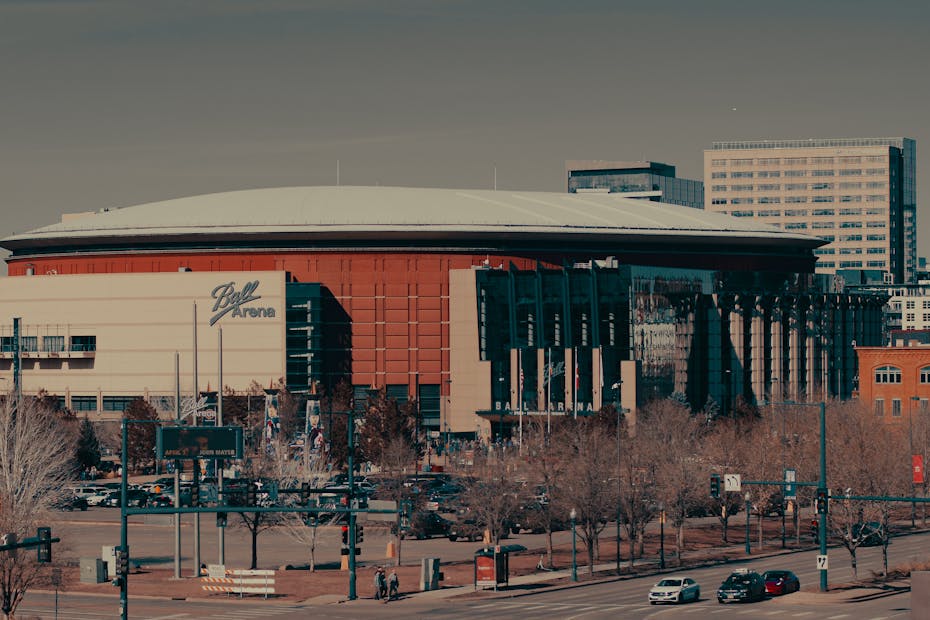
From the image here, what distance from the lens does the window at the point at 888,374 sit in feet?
583

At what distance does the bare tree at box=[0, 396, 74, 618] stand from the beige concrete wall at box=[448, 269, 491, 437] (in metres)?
69.0

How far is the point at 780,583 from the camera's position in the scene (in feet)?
286

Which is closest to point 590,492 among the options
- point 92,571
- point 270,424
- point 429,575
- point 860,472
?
point 429,575

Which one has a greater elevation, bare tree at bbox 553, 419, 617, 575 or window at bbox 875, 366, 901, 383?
window at bbox 875, 366, 901, 383

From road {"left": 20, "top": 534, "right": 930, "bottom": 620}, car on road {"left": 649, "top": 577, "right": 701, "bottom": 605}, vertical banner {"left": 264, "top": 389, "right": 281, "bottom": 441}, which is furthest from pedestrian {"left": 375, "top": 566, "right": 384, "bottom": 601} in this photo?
vertical banner {"left": 264, "top": 389, "right": 281, "bottom": 441}

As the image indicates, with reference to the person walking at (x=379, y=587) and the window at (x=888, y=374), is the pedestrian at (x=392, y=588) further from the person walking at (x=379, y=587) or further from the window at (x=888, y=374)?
the window at (x=888, y=374)

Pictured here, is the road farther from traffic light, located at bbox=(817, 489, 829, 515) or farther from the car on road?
traffic light, located at bbox=(817, 489, 829, 515)

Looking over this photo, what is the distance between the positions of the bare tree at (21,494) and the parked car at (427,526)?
23141 millimetres

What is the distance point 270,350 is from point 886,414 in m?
66.5

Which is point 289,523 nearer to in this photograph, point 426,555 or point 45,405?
point 426,555

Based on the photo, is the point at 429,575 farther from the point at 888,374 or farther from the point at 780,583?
the point at 888,374

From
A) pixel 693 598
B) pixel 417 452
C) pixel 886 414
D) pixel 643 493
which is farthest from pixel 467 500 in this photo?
pixel 886 414

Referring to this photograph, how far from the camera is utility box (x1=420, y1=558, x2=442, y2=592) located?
9169cm

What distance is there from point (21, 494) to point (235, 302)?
315ft
